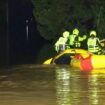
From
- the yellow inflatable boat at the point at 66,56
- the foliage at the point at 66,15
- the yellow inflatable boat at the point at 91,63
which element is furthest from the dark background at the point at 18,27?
the yellow inflatable boat at the point at 91,63

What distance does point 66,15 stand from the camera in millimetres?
38062

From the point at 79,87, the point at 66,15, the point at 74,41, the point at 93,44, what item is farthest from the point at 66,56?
the point at 66,15

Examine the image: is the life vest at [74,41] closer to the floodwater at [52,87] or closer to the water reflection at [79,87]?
the floodwater at [52,87]

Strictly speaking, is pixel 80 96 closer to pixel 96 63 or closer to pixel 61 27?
pixel 96 63

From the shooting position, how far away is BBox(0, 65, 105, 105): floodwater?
47.9ft

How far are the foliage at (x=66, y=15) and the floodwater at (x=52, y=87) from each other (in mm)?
12857

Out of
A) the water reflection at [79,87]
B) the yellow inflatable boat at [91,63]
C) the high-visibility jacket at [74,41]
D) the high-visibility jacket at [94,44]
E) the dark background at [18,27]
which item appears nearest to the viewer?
the water reflection at [79,87]

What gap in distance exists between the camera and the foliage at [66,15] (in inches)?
1415

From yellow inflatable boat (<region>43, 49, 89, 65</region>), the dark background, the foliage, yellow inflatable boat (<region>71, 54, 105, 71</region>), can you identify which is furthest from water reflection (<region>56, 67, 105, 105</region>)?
the dark background

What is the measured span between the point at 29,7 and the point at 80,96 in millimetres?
43883

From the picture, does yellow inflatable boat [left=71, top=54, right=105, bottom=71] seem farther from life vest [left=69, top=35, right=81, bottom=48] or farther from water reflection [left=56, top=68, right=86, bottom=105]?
life vest [left=69, top=35, right=81, bottom=48]

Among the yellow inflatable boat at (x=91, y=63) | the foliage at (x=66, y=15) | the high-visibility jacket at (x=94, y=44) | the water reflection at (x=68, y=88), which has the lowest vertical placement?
the water reflection at (x=68, y=88)

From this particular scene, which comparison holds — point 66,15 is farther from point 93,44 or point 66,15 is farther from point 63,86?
point 63,86

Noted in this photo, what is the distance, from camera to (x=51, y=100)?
14.7 m
